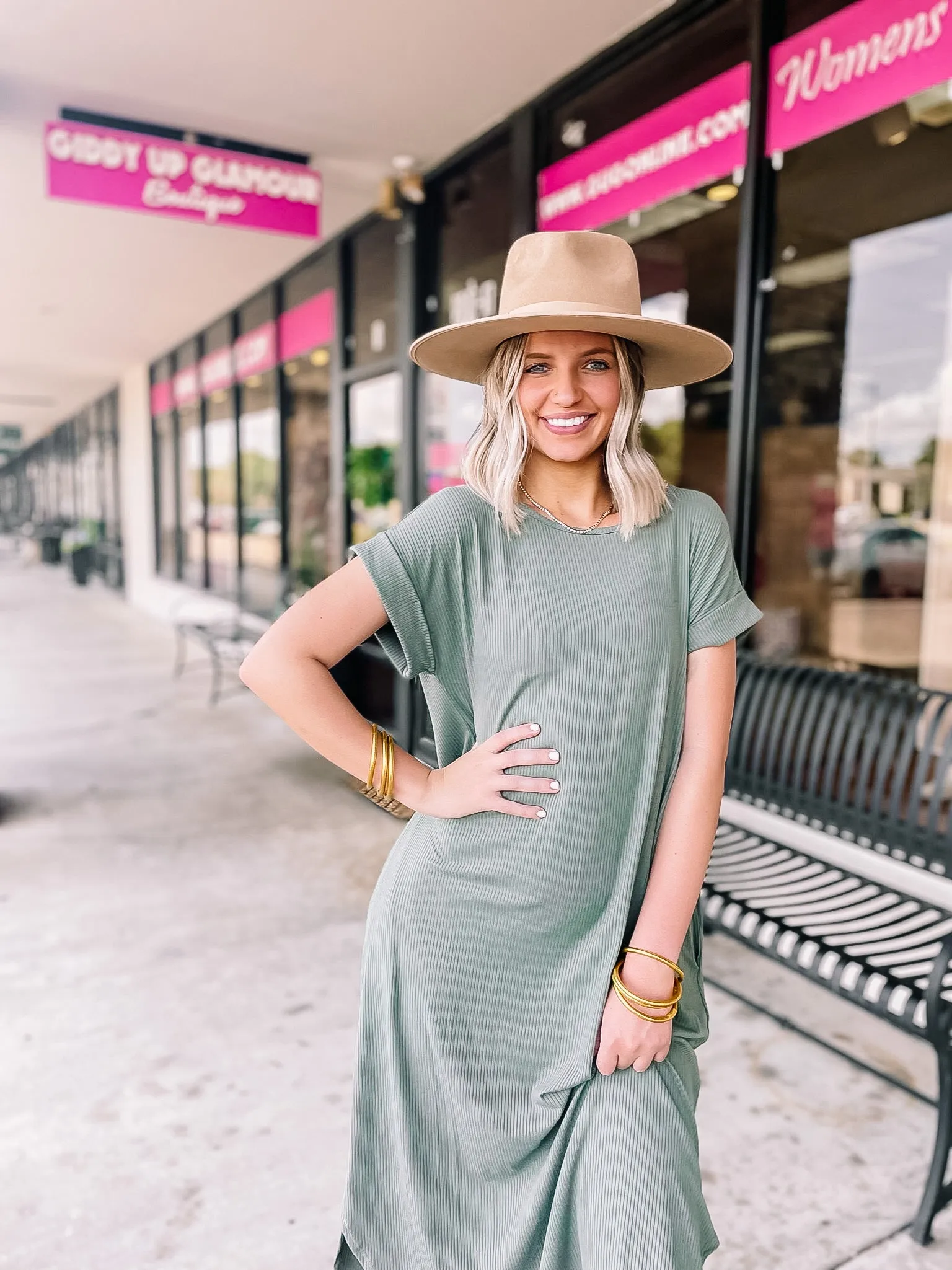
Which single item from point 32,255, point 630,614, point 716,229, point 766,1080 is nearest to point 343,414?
point 32,255

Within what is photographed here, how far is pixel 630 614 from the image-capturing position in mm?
1203

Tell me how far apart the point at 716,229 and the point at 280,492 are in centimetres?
534

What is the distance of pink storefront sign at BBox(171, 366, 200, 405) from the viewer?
10.8 m

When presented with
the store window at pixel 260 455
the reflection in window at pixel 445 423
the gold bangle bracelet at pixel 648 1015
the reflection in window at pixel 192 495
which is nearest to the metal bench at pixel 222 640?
the store window at pixel 260 455

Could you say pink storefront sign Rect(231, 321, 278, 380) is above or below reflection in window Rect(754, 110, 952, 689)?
above

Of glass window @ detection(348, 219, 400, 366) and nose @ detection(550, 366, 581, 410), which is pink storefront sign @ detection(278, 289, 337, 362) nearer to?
glass window @ detection(348, 219, 400, 366)

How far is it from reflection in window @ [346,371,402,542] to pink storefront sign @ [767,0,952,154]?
9.50 feet

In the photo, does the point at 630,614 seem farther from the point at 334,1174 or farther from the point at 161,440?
the point at 161,440

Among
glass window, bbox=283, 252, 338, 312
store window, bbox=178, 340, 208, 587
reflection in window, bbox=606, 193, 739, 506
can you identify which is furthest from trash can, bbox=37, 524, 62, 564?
reflection in window, bbox=606, 193, 739, 506

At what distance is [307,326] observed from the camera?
7.20 meters

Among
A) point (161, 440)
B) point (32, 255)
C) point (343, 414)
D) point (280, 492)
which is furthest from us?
point (161, 440)

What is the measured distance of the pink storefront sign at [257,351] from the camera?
26.3 feet

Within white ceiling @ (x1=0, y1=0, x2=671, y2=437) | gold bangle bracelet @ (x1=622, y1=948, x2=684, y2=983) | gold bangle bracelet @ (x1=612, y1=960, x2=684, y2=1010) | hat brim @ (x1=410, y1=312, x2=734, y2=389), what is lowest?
gold bangle bracelet @ (x1=612, y1=960, x2=684, y2=1010)

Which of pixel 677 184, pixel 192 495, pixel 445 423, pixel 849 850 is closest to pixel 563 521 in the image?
pixel 849 850
